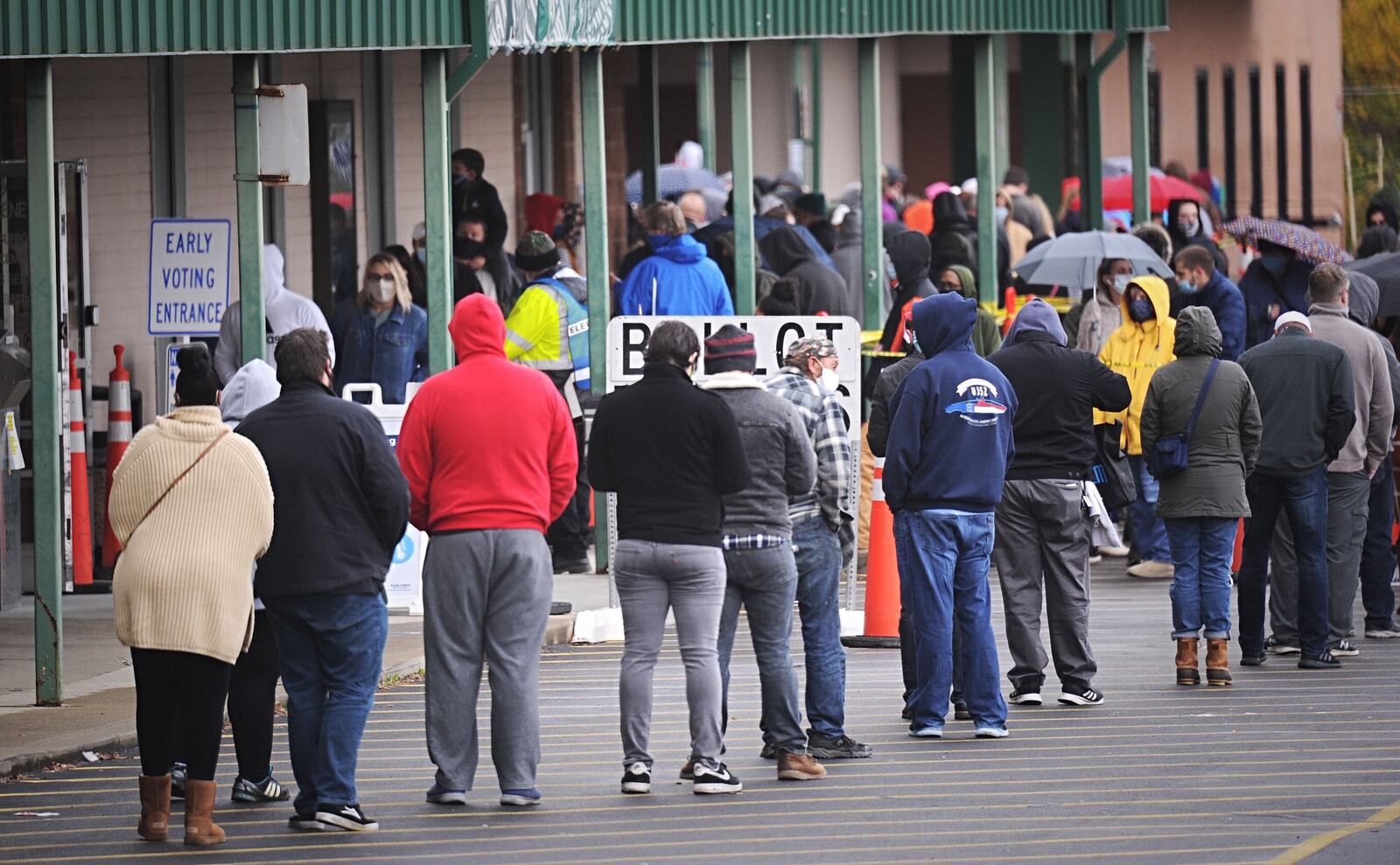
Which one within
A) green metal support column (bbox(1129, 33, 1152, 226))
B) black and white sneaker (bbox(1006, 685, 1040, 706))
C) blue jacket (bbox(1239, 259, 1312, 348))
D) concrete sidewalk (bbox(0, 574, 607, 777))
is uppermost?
green metal support column (bbox(1129, 33, 1152, 226))

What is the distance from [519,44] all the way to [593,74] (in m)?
1.46

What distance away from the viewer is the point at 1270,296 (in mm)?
Answer: 17625

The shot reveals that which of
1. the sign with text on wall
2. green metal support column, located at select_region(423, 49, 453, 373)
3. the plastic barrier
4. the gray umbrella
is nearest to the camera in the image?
the sign with text on wall

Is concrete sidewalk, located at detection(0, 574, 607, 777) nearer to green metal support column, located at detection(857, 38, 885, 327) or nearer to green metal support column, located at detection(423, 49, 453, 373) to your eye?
green metal support column, located at detection(423, 49, 453, 373)

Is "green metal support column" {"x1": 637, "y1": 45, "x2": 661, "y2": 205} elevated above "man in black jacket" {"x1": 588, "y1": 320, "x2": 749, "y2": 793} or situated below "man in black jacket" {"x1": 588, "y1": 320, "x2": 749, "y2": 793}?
above

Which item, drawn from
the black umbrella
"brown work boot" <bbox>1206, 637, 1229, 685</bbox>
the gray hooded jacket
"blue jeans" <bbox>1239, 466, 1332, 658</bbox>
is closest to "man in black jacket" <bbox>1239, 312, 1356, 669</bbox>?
"blue jeans" <bbox>1239, 466, 1332, 658</bbox>

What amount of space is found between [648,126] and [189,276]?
7591mm

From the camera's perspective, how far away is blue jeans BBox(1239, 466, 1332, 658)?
1289cm

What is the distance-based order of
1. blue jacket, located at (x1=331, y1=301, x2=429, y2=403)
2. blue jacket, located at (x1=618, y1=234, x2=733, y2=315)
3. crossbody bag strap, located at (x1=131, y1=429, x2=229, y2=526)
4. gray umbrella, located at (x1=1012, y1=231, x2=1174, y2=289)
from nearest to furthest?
crossbody bag strap, located at (x1=131, y1=429, x2=229, y2=526), blue jacket, located at (x1=331, y1=301, x2=429, y2=403), blue jacket, located at (x1=618, y1=234, x2=733, y2=315), gray umbrella, located at (x1=1012, y1=231, x2=1174, y2=289)

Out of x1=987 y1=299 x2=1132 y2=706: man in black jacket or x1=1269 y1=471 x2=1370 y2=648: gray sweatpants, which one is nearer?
x1=987 y1=299 x2=1132 y2=706: man in black jacket

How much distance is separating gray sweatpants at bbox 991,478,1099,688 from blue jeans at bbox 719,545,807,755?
1.95 metres

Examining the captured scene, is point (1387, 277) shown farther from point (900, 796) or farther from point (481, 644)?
point (481, 644)

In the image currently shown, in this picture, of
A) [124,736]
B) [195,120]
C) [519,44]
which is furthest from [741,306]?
[124,736]

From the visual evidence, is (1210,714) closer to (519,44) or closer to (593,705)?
(593,705)
